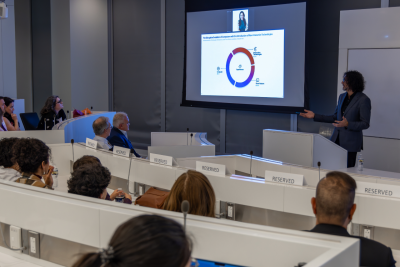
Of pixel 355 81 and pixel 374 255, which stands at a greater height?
pixel 355 81

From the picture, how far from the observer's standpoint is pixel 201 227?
4.53 ft

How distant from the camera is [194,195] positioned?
1.91 meters

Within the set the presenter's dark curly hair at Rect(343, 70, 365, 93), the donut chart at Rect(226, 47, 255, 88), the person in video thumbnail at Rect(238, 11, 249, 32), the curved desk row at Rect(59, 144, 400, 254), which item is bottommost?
the curved desk row at Rect(59, 144, 400, 254)

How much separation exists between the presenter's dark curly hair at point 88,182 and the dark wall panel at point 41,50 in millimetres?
7349

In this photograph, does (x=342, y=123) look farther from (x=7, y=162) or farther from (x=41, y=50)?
(x=41, y=50)

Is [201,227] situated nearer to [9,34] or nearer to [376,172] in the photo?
[376,172]

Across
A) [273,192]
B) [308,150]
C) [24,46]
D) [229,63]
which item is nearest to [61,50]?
[24,46]

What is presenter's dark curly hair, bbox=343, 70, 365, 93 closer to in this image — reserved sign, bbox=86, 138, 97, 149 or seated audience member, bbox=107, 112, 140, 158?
seated audience member, bbox=107, 112, 140, 158

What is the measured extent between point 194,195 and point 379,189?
106 cm

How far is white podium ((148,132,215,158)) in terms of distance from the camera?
440 centimetres

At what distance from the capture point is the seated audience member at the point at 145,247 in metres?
0.77

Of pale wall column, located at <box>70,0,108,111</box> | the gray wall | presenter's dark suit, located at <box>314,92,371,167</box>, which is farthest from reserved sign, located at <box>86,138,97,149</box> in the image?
the gray wall

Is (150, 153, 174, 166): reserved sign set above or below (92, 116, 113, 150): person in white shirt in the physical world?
below

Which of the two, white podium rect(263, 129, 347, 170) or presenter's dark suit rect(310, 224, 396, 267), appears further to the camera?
white podium rect(263, 129, 347, 170)
